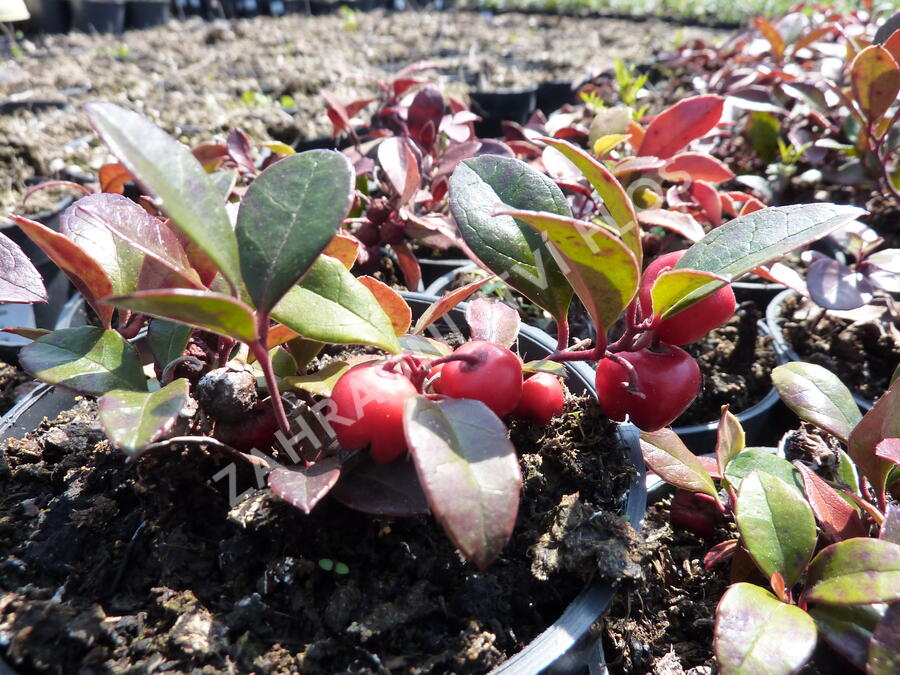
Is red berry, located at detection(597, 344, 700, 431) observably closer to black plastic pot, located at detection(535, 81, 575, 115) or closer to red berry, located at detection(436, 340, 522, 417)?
red berry, located at detection(436, 340, 522, 417)

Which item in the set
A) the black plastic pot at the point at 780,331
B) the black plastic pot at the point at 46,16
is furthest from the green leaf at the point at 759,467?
the black plastic pot at the point at 46,16

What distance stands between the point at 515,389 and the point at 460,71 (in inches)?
123

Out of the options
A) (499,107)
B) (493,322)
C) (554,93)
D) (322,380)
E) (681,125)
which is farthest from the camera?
(554,93)

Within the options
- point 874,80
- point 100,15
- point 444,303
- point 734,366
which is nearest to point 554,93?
point 874,80

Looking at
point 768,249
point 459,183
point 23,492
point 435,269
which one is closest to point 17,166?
point 435,269

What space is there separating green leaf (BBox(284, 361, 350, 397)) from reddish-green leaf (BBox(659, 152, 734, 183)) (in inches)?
34.0

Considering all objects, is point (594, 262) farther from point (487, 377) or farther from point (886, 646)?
point (886, 646)

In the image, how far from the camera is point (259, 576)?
67cm

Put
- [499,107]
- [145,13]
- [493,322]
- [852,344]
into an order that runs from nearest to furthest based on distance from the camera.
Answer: [493,322], [852,344], [499,107], [145,13]

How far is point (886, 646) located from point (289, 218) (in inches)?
27.1

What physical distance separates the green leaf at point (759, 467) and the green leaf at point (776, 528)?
12cm

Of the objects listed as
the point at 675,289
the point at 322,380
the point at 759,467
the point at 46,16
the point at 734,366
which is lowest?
the point at 734,366

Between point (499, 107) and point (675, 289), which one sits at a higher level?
point (675, 289)

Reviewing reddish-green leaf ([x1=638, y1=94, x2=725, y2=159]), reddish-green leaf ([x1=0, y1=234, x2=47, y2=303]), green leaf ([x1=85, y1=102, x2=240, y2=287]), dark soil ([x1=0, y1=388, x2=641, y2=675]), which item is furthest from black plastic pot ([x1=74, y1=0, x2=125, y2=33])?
green leaf ([x1=85, y1=102, x2=240, y2=287])
